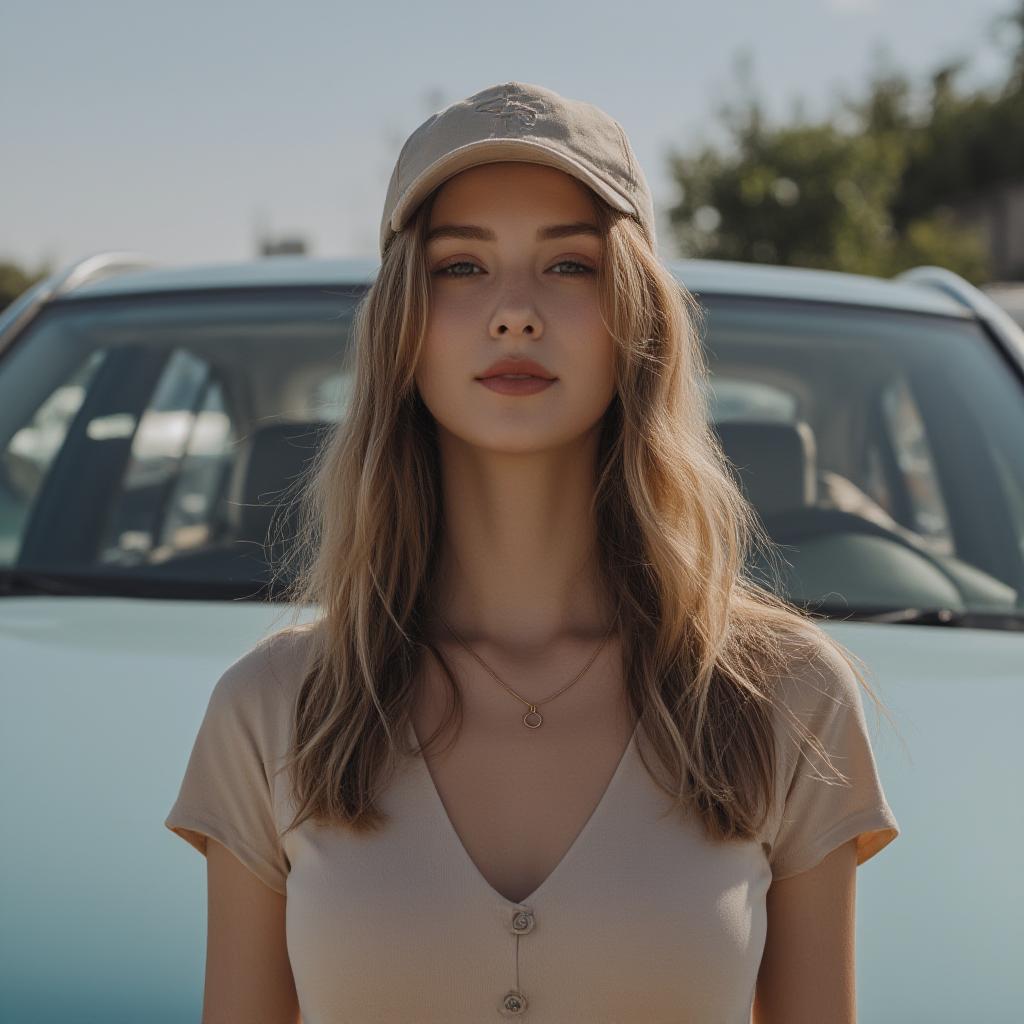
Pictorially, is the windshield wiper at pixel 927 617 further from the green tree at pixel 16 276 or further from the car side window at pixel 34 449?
the green tree at pixel 16 276

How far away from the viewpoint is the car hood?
1630mm

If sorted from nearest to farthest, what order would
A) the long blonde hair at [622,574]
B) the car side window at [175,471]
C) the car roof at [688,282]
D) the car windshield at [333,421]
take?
the long blonde hair at [622,574], the car windshield at [333,421], the car roof at [688,282], the car side window at [175,471]

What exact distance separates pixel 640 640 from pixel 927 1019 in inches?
20.4

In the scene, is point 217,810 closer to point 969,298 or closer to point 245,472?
point 245,472

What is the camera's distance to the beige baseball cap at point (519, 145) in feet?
5.25

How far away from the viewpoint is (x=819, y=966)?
1.56m

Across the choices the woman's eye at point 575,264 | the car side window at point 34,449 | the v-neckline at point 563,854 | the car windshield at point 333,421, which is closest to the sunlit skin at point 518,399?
the woman's eye at point 575,264

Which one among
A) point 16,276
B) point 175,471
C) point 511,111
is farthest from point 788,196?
point 16,276

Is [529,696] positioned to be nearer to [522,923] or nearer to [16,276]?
[522,923]

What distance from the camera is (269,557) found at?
2.70 meters

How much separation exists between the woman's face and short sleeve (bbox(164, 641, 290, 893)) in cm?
39

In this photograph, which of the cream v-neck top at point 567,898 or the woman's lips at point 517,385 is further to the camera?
the woman's lips at point 517,385

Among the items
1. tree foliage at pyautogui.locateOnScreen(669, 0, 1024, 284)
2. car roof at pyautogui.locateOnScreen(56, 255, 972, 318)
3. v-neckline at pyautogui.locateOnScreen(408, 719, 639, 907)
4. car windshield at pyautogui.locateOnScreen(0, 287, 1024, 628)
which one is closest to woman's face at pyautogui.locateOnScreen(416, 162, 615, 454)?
v-neckline at pyautogui.locateOnScreen(408, 719, 639, 907)

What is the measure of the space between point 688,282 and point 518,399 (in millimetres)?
1518
